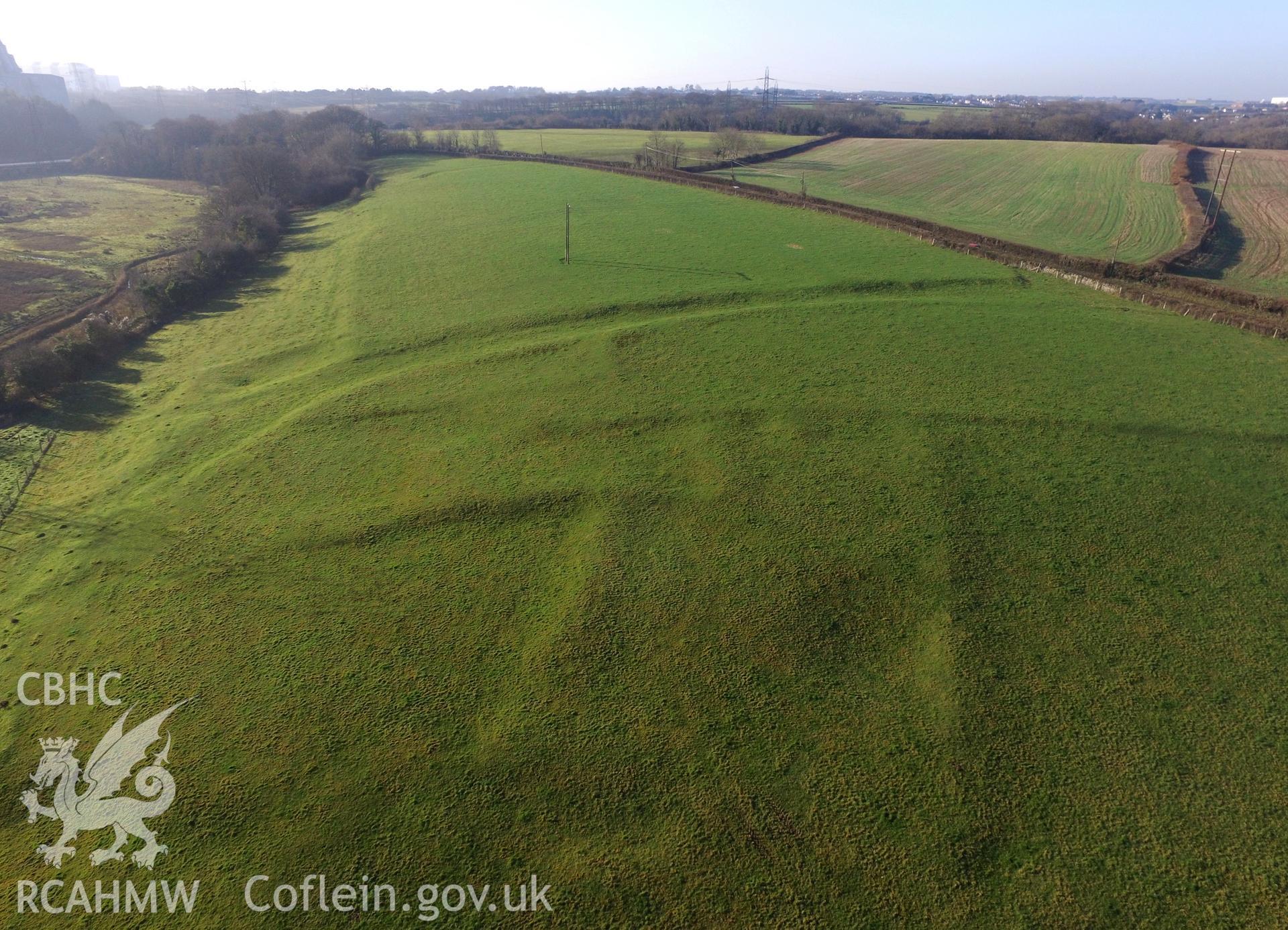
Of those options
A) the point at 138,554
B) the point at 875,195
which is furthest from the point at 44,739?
the point at 875,195

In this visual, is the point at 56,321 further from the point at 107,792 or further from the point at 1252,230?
the point at 1252,230

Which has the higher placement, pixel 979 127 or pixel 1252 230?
pixel 979 127

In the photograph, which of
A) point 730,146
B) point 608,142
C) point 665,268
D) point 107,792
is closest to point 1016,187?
point 730,146

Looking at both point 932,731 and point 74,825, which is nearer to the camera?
point 74,825

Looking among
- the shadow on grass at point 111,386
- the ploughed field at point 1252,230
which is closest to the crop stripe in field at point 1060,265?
the ploughed field at point 1252,230

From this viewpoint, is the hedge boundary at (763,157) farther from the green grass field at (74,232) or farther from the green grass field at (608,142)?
the green grass field at (74,232)

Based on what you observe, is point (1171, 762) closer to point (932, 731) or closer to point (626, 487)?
point (932, 731)
